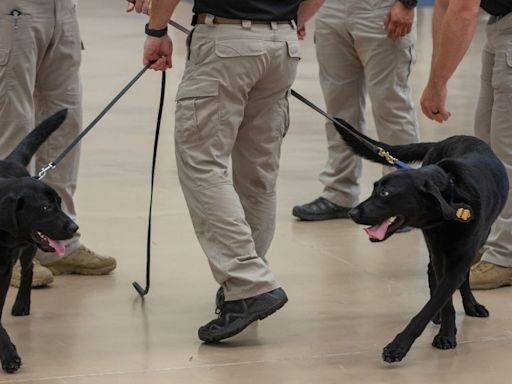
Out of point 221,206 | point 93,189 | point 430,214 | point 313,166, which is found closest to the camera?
point 430,214

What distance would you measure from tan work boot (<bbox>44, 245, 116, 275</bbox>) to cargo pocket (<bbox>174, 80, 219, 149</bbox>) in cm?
109

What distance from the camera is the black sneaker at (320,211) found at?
6.31 metres

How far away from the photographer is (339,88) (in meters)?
6.24

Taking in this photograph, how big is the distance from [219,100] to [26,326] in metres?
1.17

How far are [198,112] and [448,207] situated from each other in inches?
38.9

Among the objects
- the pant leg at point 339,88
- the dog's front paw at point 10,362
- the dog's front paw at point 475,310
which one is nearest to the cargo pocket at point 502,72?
the dog's front paw at point 475,310

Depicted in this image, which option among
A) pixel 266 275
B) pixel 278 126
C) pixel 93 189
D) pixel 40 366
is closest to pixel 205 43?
pixel 278 126

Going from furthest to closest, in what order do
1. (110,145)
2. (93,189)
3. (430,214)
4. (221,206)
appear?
(110,145), (93,189), (221,206), (430,214)

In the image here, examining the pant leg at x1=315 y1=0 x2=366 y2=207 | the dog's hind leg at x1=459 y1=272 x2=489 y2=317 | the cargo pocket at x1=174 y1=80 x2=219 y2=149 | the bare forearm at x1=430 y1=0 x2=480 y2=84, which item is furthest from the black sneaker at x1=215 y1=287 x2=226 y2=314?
the pant leg at x1=315 y1=0 x2=366 y2=207

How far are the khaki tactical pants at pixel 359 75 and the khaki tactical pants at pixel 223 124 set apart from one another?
1545 millimetres

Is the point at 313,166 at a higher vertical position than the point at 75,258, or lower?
lower

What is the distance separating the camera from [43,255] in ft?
17.2

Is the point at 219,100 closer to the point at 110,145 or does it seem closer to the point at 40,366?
the point at 40,366

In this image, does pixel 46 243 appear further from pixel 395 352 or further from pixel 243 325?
pixel 395 352
